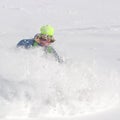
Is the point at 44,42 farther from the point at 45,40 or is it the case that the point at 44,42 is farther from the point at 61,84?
the point at 61,84

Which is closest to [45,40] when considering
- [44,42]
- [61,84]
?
[44,42]

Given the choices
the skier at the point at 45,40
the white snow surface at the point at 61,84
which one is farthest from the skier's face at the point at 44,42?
the white snow surface at the point at 61,84

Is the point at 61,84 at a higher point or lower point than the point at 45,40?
lower

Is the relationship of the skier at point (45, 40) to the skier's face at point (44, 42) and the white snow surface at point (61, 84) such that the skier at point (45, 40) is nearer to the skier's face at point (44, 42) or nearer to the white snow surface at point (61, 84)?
the skier's face at point (44, 42)

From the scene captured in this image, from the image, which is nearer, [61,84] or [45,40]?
[61,84]

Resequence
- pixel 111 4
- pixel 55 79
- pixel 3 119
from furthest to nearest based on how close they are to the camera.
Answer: pixel 111 4, pixel 55 79, pixel 3 119

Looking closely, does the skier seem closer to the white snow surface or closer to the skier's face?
the skier's face

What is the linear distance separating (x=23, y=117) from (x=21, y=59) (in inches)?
49.9

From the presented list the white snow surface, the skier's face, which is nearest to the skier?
the skier's face

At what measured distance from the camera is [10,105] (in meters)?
5.99

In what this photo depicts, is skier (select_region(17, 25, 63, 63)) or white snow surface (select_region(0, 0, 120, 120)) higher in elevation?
skier (select_region(17, 25, 63, 63))

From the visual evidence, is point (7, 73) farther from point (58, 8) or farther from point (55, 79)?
point (58, 8)

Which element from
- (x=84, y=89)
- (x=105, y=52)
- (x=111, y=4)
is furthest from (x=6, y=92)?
(x=111, y=4)

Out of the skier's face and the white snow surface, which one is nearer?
the white snow surface
